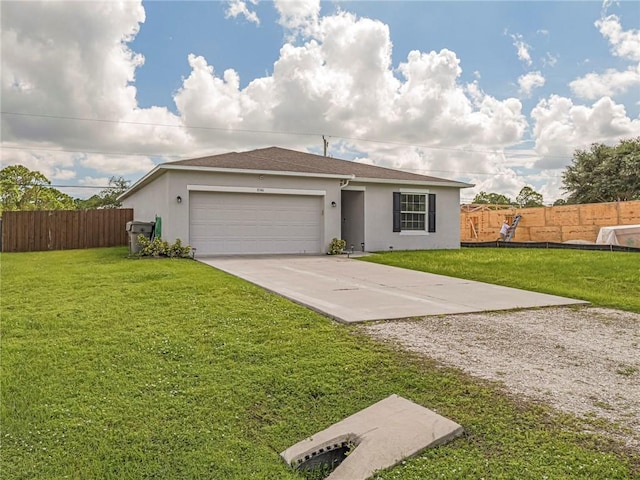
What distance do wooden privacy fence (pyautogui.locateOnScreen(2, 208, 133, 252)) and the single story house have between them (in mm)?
1424

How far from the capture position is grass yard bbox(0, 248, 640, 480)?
2.51 metres

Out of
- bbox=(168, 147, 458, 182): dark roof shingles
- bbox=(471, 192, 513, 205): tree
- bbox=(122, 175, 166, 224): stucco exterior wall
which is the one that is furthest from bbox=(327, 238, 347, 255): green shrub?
bbox=(471, 192, 513, 205): tree

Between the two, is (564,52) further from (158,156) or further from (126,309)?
(158,156)

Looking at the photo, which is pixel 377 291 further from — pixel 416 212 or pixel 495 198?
pixel 495 198

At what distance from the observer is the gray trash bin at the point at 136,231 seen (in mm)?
13562

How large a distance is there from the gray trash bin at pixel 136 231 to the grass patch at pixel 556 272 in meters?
6.63

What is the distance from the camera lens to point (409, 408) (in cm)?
309

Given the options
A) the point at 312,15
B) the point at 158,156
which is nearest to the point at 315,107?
the point at 312,15

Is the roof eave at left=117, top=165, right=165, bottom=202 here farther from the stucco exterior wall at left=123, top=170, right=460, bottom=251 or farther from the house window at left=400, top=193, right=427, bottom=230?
the house window at left=400, top=193, right=427, bottom=230

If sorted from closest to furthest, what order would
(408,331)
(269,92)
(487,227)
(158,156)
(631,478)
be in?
(631,478)
(408,331)
(269,92)
(487,227)
(158,156)

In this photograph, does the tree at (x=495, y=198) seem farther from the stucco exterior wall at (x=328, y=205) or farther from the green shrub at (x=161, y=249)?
the green shrub at (x=161, y=249)

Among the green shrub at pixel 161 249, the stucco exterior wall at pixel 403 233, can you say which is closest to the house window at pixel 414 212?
the stucco exterior wall at pixel 403 233

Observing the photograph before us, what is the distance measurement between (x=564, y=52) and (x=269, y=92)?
35.6ft

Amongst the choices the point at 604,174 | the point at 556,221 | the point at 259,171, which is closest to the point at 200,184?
the point at 259,171
